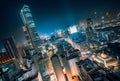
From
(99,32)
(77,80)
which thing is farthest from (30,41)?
(99,32)

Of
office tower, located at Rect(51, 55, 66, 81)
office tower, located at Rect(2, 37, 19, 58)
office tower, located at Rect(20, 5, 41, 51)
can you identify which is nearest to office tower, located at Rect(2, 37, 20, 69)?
office tower, located at Rect(2, 37, 19, 58)

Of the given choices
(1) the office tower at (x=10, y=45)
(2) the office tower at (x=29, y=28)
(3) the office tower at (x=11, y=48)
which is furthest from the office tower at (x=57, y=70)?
(1) the office tower at (x=10, y=45)

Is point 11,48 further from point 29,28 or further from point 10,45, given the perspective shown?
point 29,28

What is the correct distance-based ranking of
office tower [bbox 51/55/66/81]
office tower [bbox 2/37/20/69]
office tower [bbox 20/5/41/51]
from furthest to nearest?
office tower [bbox 2/37/20/69], office tower [bbox 20/5/41/51], office tower [bbox 51/55/66/81]

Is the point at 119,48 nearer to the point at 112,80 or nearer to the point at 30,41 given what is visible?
the point at 112,80

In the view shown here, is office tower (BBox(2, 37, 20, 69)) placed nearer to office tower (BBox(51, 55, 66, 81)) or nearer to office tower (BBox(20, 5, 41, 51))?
office tower (BBox(20, 5, 41, 51))

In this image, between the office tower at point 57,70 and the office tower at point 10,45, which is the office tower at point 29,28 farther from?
the office tower at point 57,70

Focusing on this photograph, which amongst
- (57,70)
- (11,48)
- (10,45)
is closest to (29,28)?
(10,45)

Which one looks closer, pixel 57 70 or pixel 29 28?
pixel 57 70

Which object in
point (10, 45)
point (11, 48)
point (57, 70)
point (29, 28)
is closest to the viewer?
point (57, 70)
